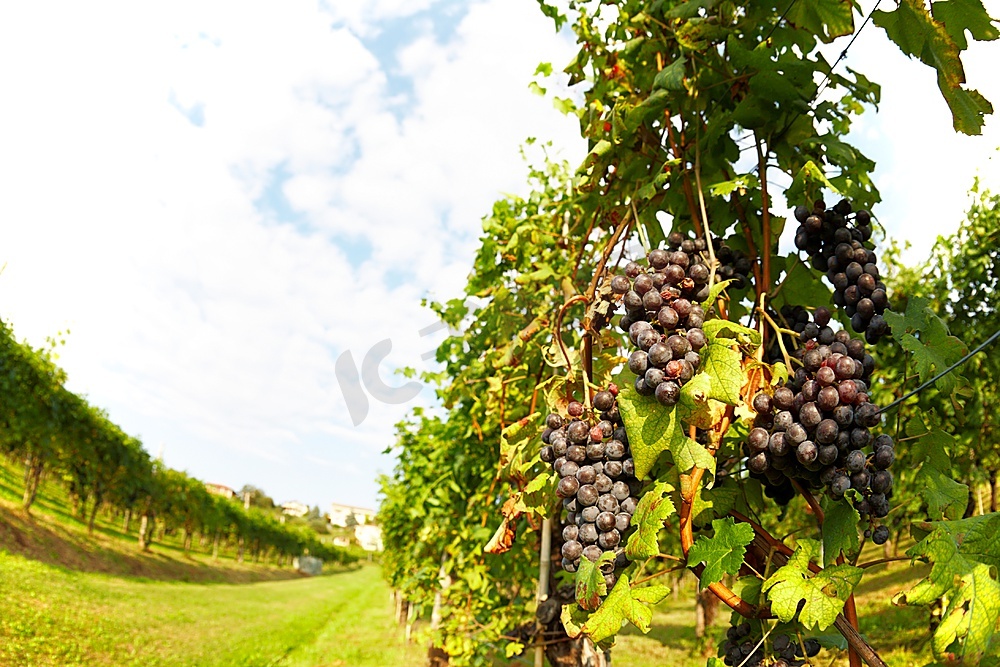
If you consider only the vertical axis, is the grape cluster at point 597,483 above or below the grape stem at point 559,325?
below

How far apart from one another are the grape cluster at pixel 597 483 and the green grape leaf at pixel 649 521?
0.08 metres

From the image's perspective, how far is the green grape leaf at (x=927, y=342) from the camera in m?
1.41

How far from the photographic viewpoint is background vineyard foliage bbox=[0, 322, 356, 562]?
67.4ft

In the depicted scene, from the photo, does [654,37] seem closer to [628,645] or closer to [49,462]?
[628,645]

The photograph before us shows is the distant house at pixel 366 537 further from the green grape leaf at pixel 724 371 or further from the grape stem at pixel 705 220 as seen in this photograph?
the green grape leaf at pixel 724 371

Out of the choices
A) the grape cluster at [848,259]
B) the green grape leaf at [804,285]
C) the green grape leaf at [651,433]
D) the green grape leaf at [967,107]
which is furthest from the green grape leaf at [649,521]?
the green grape leaf at [967,107]

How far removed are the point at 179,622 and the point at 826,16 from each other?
1873 cm

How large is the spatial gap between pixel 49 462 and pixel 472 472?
27.5m

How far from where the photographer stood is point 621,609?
4.46 ft

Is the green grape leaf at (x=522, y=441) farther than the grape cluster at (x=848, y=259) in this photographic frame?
Yes

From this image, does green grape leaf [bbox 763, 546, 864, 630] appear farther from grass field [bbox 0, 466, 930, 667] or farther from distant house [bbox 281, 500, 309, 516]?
distant house [bbox 281, 500, 309, 516]

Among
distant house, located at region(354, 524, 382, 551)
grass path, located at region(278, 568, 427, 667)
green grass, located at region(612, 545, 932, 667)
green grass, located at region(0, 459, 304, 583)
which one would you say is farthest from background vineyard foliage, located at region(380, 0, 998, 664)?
distant house, located at region(354, 524, 382, 551)

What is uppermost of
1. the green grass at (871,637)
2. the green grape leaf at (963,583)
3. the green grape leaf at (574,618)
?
the green grape leaf at (963,583)

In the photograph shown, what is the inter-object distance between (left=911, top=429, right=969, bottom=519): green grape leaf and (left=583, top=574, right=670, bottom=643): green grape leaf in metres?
0.63
